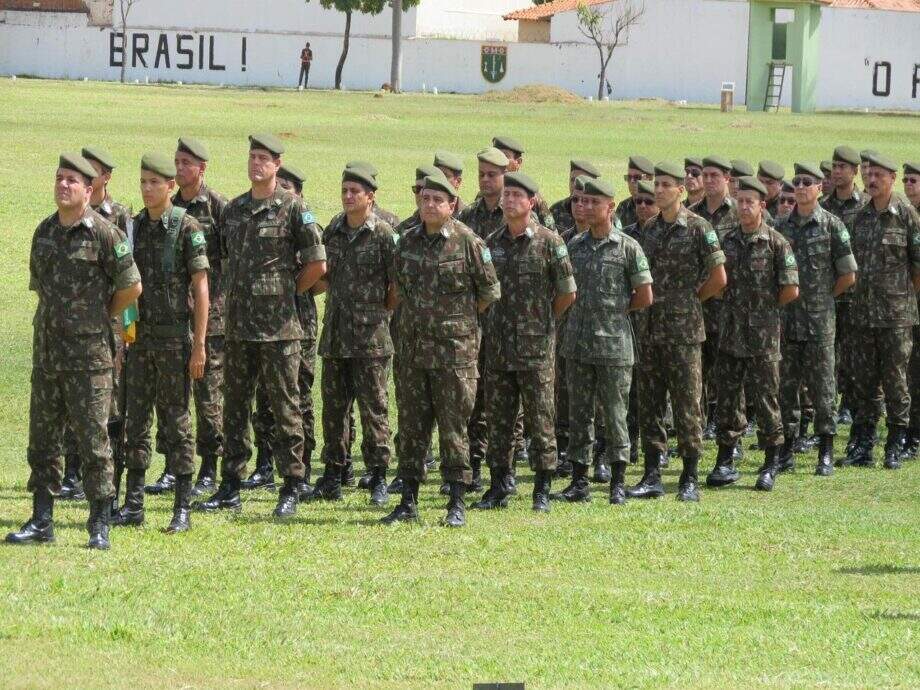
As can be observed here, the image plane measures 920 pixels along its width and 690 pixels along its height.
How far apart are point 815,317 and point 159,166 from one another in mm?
5215

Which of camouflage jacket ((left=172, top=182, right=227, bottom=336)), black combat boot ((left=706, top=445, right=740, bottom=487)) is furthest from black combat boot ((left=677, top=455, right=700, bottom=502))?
camouflage jacket ((left=172, top=182, right=227, bottom=336))

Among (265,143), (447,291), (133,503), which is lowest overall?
(133,503)

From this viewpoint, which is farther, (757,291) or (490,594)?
(757,291)

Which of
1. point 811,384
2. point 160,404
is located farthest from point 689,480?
point 160,404

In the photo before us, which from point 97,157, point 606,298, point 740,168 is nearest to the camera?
point 97,157

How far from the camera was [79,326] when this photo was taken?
8.45 m

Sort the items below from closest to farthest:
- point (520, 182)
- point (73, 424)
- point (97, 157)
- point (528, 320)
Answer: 1. point (73, 424)
2. point (97, 157)
3. point (520, 182)
4. point (528, 320)

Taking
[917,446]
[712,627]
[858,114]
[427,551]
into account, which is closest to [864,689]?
[712,627]

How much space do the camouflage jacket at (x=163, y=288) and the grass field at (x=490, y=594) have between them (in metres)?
1.06

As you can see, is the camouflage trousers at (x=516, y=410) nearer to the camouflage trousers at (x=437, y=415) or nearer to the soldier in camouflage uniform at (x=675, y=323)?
the camouflage trousers at (x=437, y=415)

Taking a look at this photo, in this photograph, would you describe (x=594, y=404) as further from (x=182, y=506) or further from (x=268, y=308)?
(x=182, y=506)

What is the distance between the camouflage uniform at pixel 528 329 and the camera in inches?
402

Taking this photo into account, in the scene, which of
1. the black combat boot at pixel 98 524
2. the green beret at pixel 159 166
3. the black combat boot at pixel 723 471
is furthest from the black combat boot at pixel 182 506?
the black combat boot at pixel 723 471

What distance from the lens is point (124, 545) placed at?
28.8ft
